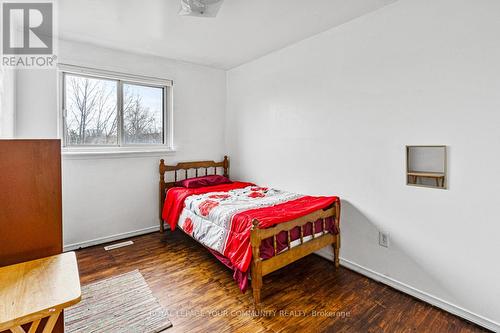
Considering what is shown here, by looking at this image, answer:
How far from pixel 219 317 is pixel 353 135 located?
1998 mm

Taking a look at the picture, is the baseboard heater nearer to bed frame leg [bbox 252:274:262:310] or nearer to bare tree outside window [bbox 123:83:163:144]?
bare tree outside window [bbox 123:83:163:144]

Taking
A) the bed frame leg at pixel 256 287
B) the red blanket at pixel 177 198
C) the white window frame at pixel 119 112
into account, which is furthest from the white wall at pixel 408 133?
the white window frame at pixel 119 112

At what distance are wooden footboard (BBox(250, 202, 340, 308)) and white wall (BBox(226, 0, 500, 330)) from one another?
16cm

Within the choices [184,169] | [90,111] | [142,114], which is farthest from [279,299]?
[90,111]

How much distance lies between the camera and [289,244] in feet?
7.18

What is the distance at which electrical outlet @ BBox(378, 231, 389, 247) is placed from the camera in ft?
7.61

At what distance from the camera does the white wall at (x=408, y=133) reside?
1784 millimetres

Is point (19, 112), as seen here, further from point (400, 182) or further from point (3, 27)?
point (400, 182)

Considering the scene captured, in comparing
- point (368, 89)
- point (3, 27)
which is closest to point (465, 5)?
point (368, 89)

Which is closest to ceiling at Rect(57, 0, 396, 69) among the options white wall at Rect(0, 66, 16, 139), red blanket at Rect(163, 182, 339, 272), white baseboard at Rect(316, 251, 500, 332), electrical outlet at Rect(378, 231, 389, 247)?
white wall at Rect(0, 66, 16, 139)

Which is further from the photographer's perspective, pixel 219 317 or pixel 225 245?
pixel 225 245

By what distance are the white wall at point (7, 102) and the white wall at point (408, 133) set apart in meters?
2.80

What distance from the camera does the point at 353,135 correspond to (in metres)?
2.53

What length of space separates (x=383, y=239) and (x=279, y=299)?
1.09 m
